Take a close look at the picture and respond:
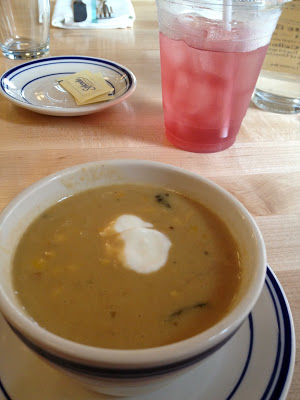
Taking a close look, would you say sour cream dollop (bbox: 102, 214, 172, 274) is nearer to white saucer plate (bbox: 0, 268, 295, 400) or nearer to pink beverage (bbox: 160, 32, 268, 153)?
white saucer plate (bbox: 0, 268, 295, 400)

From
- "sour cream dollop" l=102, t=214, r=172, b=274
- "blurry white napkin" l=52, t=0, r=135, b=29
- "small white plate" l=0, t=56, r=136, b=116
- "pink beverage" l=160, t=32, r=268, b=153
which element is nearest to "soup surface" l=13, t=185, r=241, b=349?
"sour cream dollop" l=102, t=214, r=172, b=274

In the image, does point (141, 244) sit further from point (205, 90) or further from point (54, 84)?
point (54, 84)

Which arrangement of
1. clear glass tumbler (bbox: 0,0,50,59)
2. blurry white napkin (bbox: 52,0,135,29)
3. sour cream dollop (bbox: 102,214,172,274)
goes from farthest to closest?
blurry white napkin (bbox: 52,0,135,29)
clear glass tumbler (bbox: 0,0,50,59)
sour cream dollop (bbox: 102,214,172,274)

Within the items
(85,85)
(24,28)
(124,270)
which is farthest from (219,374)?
(24,28)

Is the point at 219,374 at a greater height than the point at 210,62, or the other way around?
the point at 210,62

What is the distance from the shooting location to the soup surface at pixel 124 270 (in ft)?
1.84

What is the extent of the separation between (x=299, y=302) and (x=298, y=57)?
31.5 inches

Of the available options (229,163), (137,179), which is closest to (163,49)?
(229,163)

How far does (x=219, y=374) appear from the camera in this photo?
1.86 ft

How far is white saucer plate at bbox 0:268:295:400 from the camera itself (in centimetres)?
54

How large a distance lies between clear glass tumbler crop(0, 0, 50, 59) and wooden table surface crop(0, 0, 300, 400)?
16.1 inches

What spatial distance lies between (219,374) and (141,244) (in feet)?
0.73

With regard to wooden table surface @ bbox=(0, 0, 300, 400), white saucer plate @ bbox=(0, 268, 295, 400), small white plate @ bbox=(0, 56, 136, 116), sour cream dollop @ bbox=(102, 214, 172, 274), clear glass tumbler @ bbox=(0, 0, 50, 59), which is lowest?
wooden table surface @ bbox=(0, 0, 300, 400)

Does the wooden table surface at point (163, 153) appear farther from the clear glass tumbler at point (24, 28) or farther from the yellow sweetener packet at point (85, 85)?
the clear glass tumbler at point (24, 28)
